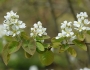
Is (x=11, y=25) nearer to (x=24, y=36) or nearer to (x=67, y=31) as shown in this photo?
(x=24, y=36)

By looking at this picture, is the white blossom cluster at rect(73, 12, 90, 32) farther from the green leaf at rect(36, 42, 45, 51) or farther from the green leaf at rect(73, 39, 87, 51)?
the green leaf at rect(36, 42, 45, 51)

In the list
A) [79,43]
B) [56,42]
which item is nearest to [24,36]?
[56,42]

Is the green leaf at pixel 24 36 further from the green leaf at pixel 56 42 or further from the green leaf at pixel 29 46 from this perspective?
the green leaf at pixel 56 42

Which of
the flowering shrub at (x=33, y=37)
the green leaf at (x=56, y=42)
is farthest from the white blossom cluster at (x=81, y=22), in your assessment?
the green leaf at (x=56, y=42)

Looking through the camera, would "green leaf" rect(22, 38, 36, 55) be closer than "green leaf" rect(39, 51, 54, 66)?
Yes

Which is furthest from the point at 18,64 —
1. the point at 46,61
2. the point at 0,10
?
the point at 46,61

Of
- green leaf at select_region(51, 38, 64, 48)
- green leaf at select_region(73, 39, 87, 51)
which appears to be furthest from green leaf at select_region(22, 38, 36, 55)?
green leaf at select_region(73, 39, 87, 51)

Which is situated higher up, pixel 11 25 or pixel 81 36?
pixel 11 25

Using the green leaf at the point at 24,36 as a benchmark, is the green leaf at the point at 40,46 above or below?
below
